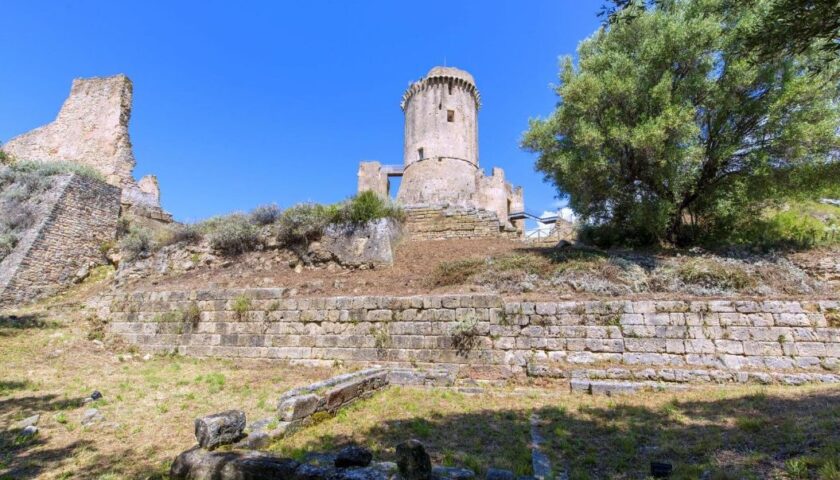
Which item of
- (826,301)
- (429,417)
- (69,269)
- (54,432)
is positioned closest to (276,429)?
(429,417)

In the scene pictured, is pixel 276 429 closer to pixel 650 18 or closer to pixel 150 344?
pixel 150 344

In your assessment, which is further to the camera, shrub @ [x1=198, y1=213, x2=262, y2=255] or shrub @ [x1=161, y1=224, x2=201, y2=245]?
shrub @ [x1=161, y1=224, x2=201, y2=245]

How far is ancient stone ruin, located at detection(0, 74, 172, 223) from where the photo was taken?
1955 cm

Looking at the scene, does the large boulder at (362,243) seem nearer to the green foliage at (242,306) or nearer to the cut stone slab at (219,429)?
the green foliage at (242,306)

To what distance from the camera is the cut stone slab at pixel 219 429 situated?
4465mm

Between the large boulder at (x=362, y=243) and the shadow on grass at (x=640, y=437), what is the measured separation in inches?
279

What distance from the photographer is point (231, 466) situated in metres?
3.72

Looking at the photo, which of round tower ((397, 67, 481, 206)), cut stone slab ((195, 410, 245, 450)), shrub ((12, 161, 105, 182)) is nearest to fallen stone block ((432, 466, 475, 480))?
cut stone slab ((195, 410, 245, 450))

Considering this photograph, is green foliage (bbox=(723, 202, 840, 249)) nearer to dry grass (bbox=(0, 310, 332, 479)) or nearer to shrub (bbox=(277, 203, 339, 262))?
dry grass (bbox=(0, 310, 332, 479))

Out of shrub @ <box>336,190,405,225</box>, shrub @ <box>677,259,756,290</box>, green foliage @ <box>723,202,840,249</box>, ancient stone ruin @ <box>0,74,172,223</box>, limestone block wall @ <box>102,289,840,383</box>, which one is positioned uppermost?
ancient stone ruin @ <box>0,74,172,223</box>

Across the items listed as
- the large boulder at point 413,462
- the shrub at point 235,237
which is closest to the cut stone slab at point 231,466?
the large boulder at point 413,462

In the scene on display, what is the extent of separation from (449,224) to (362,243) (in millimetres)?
4417

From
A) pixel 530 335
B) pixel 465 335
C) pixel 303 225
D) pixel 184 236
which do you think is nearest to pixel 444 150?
pixel 303 225

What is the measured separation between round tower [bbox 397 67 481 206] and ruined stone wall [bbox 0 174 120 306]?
738 inches
